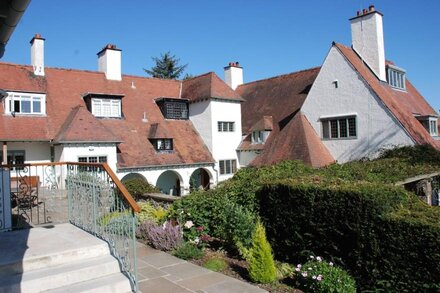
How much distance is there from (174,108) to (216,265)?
22077 mm

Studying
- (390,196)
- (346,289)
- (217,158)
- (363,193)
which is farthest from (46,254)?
(217,158)

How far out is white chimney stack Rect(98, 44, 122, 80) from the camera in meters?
27.9

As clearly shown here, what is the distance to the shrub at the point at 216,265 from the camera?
25.8ft

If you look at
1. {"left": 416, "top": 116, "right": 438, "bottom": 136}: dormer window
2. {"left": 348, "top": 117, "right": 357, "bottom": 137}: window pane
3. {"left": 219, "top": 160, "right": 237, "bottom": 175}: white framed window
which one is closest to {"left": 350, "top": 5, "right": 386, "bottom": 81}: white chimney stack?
{"left": 416, "top": 116, "right": 438, "bottom": 136}: dormer window

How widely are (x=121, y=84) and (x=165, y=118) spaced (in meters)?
4.26

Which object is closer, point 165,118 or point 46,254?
point 46,254

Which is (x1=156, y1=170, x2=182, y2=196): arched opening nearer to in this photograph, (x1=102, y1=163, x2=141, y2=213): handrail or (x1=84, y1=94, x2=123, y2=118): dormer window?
(x1=84, y1=94, x2=123, y2=118): dormer window

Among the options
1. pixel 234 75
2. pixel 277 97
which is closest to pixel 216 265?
pixel 277 97

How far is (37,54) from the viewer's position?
24.8 m

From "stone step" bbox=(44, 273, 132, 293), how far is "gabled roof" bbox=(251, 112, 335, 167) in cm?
1688

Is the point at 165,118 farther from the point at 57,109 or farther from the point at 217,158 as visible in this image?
the point at 57,109

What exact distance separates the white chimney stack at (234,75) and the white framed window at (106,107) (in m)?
13.4

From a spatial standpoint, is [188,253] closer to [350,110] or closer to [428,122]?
[350,110]

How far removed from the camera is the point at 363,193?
7.04 metres
